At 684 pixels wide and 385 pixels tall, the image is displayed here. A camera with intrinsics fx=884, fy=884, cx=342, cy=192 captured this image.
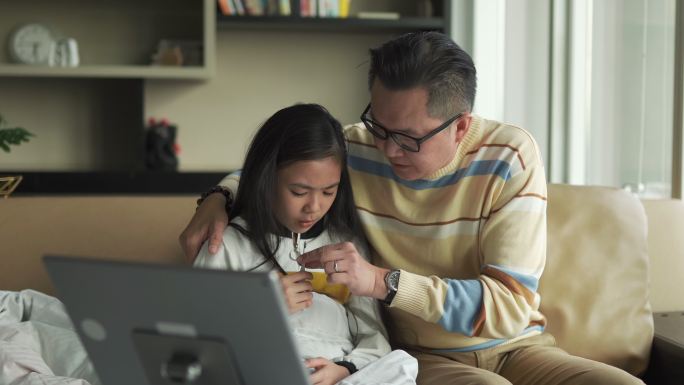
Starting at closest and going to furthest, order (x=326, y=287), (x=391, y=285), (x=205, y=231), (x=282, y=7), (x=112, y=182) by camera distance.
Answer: (x=391, y=285)
(x=205, y=231)
(x=326, y=287)
(x=112, y=182)
(x=282, y=7)

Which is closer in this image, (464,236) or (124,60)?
(464,236)

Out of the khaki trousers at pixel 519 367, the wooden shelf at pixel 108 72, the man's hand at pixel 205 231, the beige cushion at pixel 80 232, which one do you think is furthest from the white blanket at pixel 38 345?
the wooden shelf at pixel 108 72

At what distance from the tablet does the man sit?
0.52 metres

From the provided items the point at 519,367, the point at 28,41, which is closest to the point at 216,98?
the point at 28,41

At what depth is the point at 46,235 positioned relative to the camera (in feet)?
6.61

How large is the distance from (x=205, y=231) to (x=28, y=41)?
130 inches

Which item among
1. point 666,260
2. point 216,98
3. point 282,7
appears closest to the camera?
point 666,260

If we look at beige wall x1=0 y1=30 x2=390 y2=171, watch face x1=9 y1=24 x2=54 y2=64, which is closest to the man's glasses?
beige wall x1=0 y1=30 x2=390 y2=171

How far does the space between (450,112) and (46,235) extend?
0.96m

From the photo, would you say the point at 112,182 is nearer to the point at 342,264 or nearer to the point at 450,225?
the point at 450,225

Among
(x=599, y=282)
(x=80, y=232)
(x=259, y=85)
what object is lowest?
(x=599, y=282)

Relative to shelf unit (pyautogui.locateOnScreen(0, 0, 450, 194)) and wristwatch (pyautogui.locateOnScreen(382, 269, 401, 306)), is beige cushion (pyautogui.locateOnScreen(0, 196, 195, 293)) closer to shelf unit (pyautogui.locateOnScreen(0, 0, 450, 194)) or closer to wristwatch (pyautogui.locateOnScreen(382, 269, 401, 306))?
wristwatch (pyautogui.locateOnScreen(382, 269, 401, 306))

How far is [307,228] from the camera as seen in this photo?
1783 millimetres

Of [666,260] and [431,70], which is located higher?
[431,70]
